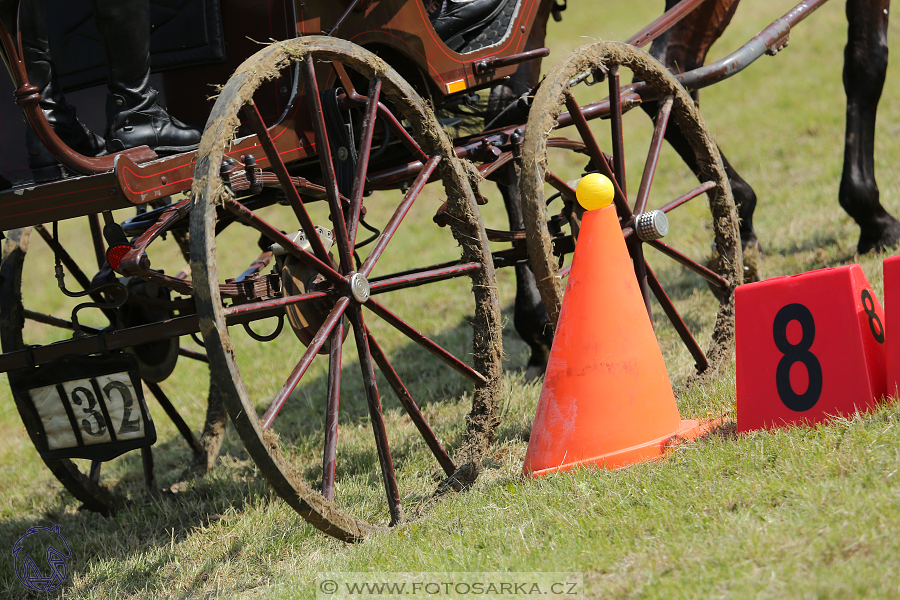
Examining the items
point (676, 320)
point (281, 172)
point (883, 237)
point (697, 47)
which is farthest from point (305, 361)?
point (883, 237)

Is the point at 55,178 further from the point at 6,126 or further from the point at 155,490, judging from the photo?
the point at 155,490

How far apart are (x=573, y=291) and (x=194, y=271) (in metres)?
1.19

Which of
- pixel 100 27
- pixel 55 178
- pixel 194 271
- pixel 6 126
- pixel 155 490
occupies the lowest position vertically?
pixel 155 490

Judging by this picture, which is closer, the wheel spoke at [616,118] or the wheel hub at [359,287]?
the wheel hub at [359,287]

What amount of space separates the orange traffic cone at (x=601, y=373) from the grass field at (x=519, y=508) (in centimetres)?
11

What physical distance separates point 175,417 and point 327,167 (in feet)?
6.07

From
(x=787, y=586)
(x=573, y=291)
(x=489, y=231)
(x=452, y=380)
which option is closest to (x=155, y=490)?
(x=452, y=380)

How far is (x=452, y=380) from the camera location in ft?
14.9

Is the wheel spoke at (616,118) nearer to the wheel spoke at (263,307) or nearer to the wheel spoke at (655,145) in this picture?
the wheel spoke at (655,145)

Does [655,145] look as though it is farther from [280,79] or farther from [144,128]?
[144,128]

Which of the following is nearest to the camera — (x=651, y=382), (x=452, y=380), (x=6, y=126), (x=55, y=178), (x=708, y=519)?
(x=708, y=519)

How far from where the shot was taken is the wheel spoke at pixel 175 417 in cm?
383

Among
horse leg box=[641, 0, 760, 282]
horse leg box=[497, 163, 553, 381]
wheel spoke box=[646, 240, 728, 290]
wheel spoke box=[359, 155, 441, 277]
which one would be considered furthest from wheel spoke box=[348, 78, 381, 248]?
horse leg box=[641, 0, 760, 282]

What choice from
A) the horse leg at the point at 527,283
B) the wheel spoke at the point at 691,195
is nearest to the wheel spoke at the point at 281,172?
the wheel spoke at the point at 691,195
